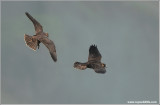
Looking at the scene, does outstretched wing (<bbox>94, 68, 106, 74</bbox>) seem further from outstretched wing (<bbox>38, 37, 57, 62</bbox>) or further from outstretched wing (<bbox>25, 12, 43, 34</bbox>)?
outstretched wing (<bbox>25, 12, 43, 34</bbox>)

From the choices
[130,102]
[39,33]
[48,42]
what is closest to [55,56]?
[48,42]

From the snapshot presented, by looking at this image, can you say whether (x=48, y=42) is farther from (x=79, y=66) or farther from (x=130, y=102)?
(x=130, y=102)

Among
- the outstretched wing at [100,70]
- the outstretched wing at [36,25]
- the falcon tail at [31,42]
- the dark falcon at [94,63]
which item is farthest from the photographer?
the outstretched wing at [36,25]

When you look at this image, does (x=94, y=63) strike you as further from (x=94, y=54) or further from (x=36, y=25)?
(x=36, y=25)

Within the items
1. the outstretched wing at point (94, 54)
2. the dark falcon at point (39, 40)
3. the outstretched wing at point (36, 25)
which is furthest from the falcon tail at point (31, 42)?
the outstretched wing at point (94, 54)

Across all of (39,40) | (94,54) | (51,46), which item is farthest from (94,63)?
(39,40)

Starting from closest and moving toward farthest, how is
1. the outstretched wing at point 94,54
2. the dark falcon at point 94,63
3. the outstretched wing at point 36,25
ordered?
1. the dark falcon at point 94,63
2. the outstretched wing at point 94,54
3. the outstretched wing at point 36,25

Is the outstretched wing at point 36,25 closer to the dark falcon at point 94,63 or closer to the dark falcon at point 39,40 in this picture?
the dark falcon at point 39,40
